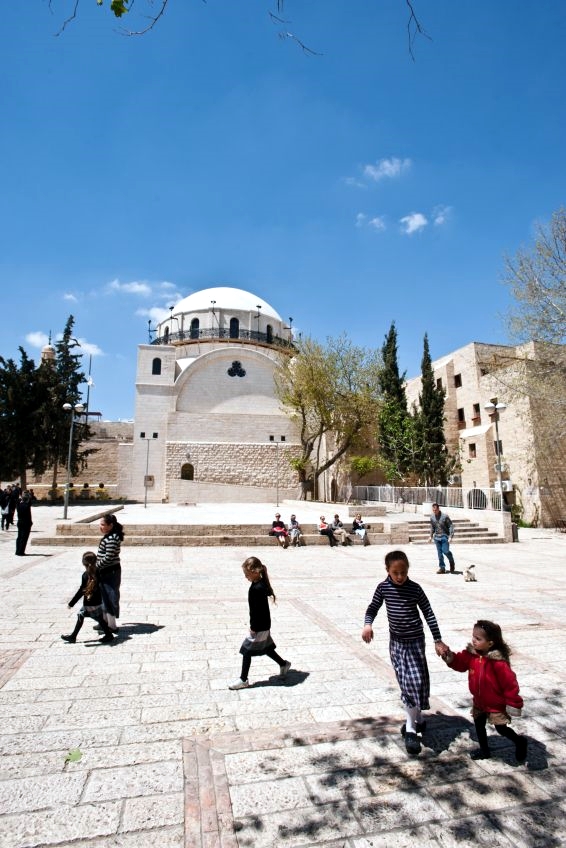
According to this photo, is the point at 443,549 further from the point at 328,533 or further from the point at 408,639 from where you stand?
the point at 408,639

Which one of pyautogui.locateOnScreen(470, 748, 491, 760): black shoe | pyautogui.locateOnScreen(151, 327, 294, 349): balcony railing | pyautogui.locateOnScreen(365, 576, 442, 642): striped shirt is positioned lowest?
pyautogui.locateOnScreen(470, 748, 491, 760): black shoe

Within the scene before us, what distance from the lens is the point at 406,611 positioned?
9.07 ft

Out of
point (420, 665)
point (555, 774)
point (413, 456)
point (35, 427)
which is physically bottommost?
point (555, 774)

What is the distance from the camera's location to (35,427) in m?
25.8

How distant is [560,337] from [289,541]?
33.6 ft

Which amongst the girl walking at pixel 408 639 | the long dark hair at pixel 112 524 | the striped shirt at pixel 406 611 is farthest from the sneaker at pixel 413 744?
the long dark hair at pixel 112 524

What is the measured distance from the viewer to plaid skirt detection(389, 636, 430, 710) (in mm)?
2648

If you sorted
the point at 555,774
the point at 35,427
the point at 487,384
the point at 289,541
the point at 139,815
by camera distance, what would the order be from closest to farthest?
the point at 139,815 < the point at 555,774 < the point at 289,541 < the point at 487,384 < the point at 35,427

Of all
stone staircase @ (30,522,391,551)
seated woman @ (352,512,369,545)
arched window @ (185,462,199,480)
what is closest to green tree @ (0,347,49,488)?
arched window @ (185,462,199,480)

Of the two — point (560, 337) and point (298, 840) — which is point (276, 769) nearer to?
point (298, 840)

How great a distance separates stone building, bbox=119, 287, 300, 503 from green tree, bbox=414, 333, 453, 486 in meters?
8.86

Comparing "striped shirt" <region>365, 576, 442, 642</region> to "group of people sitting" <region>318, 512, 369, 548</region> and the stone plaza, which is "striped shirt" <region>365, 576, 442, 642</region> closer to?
the stone plaza

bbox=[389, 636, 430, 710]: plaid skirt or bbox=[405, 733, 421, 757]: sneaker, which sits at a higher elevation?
bbox=[389, 636, 430, 710]: plaid skirt

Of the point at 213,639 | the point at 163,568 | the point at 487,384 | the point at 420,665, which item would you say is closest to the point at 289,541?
the point at 163,568
